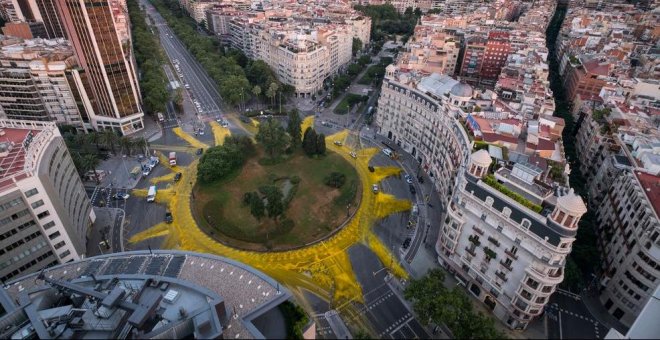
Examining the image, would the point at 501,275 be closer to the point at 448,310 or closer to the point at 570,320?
the point at 448,310

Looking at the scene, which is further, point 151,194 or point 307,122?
point 307,122

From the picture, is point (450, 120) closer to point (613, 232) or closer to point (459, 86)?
point (459, 86)

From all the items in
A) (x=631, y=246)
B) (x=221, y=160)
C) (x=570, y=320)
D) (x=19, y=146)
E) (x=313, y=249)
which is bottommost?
(x=570, y=320)

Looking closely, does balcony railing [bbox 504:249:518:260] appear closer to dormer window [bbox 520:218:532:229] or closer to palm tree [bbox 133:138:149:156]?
dormer window [bbox 520:218:532:229]

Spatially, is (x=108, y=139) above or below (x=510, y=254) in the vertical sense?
below

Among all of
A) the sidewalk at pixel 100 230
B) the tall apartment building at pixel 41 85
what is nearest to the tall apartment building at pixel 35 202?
the sidewalk at pixel 100 230

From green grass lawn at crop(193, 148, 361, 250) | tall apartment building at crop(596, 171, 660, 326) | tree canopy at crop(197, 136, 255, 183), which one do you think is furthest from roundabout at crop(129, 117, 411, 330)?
tall apartment building at crop(596, 171, 660, 326)

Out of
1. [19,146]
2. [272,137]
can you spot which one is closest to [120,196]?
[19,146]
